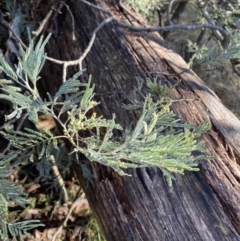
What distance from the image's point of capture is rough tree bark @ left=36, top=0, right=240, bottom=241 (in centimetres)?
138

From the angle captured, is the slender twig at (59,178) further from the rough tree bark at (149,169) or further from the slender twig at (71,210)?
the rough tree bark at (149,169)

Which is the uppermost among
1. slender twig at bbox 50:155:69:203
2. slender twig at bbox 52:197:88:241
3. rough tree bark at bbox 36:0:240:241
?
rough tree bark at bbox 36:0:240:241

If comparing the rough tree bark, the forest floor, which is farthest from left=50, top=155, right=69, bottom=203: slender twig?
the rough tree bark

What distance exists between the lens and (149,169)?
158 cm

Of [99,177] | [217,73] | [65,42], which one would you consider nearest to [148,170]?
[99,177]

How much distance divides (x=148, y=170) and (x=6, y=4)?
1422mm

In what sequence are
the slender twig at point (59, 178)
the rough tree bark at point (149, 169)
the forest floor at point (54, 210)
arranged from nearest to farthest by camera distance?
the rough tree bark at point (149, 169)
the slender twig at point (59, 178)
the forest floor at point (54, 210)

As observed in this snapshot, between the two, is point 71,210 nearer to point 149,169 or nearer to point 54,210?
point 54,210

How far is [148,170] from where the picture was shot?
1.58 metres

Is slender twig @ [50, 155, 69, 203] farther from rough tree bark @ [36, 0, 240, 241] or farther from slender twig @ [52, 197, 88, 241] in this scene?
rough tree bark @ [36, 0, 240, 241]

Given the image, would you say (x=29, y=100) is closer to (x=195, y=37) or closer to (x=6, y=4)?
(x=6, y=4)

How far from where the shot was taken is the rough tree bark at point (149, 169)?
1.38m

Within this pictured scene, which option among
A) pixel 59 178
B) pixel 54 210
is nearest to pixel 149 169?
pixel 59 178

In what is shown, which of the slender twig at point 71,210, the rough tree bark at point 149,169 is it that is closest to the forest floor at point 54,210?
the slender twig at point 71,210
